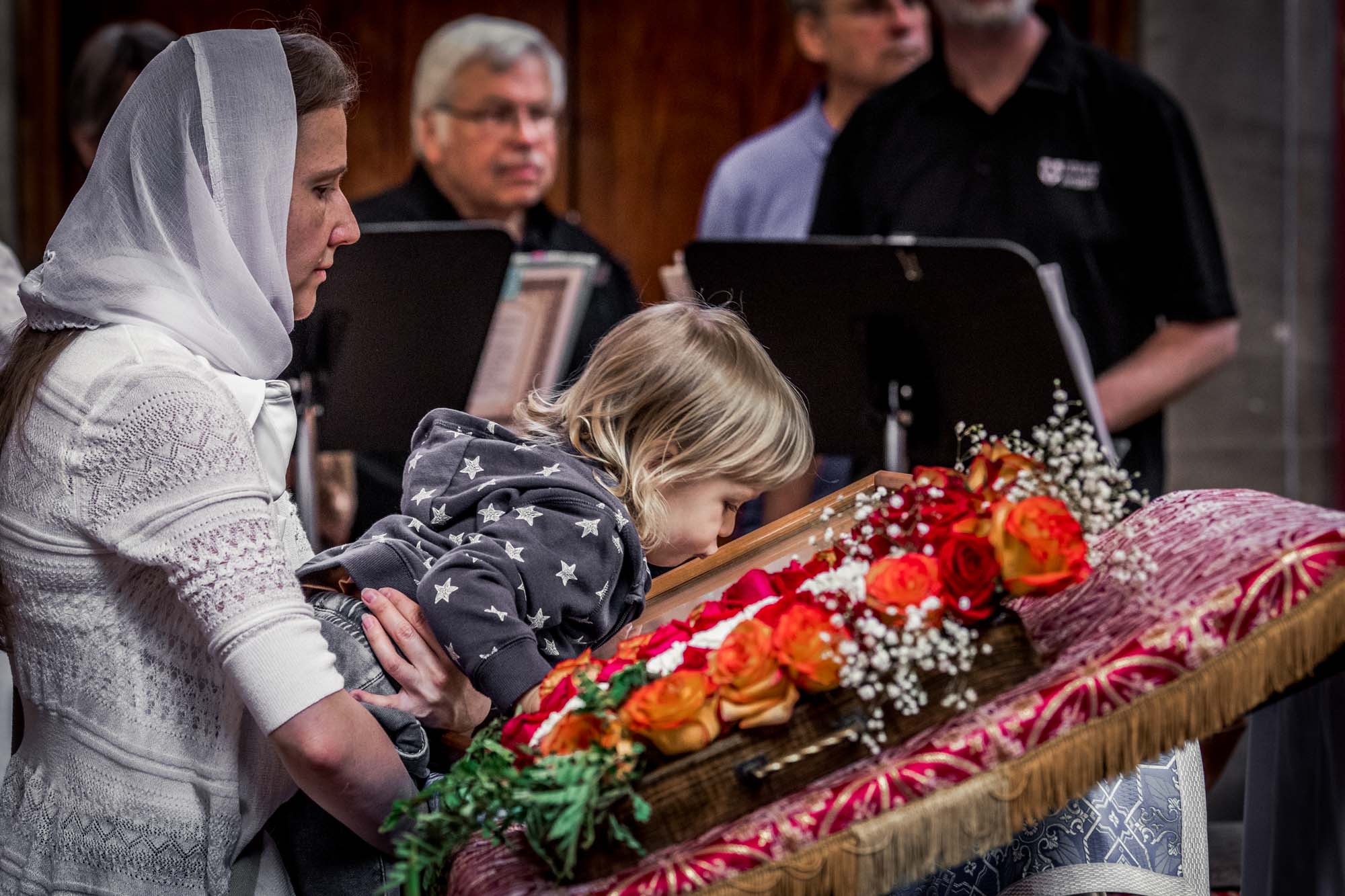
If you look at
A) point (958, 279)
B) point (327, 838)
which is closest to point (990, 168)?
point (958, 279)

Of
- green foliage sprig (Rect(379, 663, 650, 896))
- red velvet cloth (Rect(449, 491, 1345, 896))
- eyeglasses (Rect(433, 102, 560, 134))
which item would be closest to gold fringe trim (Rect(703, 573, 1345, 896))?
red velvet cloth (Rect(449, 491, 1345, 896))

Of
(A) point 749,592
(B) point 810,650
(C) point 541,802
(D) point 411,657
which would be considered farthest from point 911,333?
(C) point 541,802

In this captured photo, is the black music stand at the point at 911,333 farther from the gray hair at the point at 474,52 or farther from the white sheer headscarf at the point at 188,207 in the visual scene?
the gray hair at the point at 474,52

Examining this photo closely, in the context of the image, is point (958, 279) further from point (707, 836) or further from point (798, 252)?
point (707, 836)

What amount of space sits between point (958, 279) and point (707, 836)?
4.26ft

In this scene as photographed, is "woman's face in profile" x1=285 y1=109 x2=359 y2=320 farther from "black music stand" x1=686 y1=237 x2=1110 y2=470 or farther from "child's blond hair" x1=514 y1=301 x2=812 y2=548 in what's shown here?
"black music stand" x1=686 y1=237 x2=1110 y2=470

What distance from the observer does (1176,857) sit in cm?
156

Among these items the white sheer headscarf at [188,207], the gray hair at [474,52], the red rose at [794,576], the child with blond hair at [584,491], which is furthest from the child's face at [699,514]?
the gray hair at [474,52]

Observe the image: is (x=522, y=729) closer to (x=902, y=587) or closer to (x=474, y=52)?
(x=902, y=587)

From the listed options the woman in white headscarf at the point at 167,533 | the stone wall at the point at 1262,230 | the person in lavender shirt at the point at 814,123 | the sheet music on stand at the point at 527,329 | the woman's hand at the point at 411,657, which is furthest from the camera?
the stone wall at the point at 1262,230

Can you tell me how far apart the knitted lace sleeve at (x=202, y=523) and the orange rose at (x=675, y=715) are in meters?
0.29

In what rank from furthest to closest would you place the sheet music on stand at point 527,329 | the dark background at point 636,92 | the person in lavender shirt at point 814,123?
the dark background at point 636,92, the person in lavender shirt at point 814,123, the sheet music on stand at point 527,329

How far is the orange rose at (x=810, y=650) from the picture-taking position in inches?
49.1

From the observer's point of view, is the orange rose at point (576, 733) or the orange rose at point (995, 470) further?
the orange rose at point (995, 470)
